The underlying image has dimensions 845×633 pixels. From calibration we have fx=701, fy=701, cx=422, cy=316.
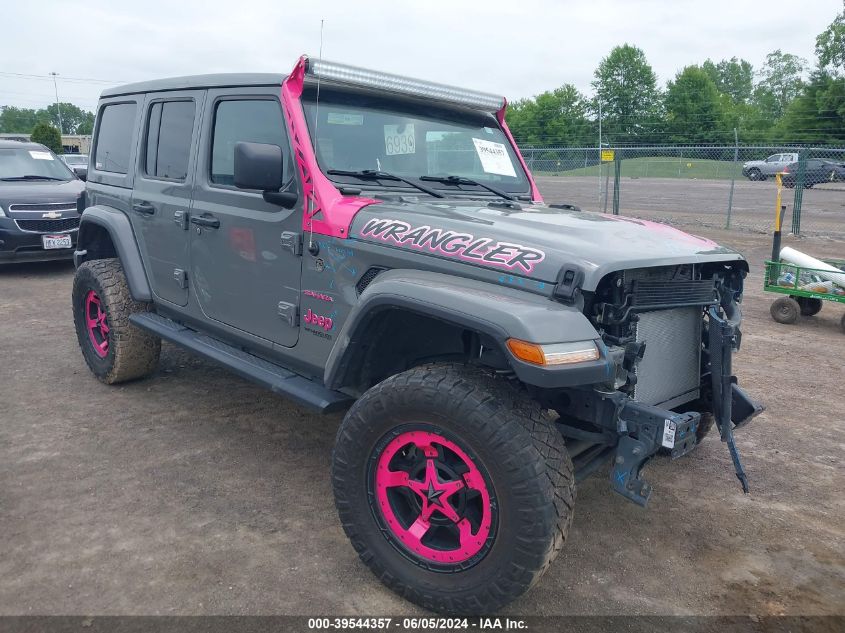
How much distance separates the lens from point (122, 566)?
2982 mm

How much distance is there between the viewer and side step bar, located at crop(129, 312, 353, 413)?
329cm

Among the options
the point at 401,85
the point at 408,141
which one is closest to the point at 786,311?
the point at 408,141

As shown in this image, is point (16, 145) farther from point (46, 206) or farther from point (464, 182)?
point (464, 182)

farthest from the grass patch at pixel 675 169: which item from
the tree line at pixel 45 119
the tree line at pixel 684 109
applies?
the tree line at pixel 45 119

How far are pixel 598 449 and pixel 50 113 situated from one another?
391 feet

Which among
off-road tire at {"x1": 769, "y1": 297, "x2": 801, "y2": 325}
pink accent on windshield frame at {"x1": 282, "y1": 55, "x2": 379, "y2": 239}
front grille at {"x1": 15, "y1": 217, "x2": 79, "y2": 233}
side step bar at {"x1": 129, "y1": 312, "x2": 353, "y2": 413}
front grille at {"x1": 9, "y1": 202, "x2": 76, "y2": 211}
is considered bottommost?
off-road tire at {"x1": 769, "y1": 297, "x2": 801, "y2": 325}

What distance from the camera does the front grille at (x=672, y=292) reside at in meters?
2.83

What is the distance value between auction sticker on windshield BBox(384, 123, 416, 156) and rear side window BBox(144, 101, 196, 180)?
127 cm

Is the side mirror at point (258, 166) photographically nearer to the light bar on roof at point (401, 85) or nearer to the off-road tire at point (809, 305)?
the light bar on roof at point (401, 85)

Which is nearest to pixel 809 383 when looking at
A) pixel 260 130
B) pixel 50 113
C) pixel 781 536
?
pixel 781 536

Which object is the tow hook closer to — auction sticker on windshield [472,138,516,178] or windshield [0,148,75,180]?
auction sticker on windshield [472,138,516,178]

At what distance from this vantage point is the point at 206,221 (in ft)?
12.9

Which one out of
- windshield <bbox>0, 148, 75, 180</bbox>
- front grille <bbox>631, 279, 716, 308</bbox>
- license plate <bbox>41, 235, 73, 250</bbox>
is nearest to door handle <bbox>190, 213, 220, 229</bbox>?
front grille <bbox>631, 279, 716, 308</bbox>

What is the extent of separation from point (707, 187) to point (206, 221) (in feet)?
82.8
